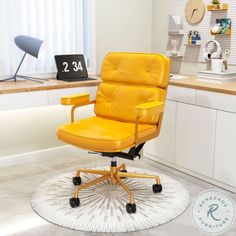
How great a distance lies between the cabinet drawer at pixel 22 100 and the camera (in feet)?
10.5

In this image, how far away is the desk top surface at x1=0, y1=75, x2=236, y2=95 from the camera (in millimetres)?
3078

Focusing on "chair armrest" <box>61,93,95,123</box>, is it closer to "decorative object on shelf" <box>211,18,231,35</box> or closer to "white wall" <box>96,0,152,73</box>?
"white wall" <box>96,0,152,73</box>

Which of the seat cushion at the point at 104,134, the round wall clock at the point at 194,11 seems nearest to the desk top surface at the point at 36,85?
the seat cushion at the point at 104,134

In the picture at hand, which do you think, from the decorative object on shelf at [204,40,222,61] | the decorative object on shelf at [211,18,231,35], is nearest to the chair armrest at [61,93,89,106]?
the decorative object on shelf at [204,40,222,61]

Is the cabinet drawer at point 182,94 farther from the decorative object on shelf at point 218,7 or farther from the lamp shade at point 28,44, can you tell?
the lamp shade at point 28,44

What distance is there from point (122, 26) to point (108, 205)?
2.15 meters

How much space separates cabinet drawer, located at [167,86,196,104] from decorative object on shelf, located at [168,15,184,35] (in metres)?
0.90

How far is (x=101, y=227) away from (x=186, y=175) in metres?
1.18

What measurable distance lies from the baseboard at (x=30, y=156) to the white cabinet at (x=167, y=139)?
0.93 metres

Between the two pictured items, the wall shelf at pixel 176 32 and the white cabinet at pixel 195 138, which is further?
the wall shelf at pixel 176 32

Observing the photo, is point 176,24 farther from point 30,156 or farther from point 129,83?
point 30,156

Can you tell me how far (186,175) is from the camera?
3.44 metres

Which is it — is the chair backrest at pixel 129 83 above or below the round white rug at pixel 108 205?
above

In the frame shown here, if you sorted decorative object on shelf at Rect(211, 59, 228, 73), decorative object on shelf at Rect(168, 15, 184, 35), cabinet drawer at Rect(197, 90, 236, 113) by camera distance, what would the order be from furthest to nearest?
decorative object on shelf at Rect(168, 15, 184, 35) < decorative object on shelf at Rect(211, 59, 228, 73) < cabinet drawer at Rect(197, 90, 236, 113)
